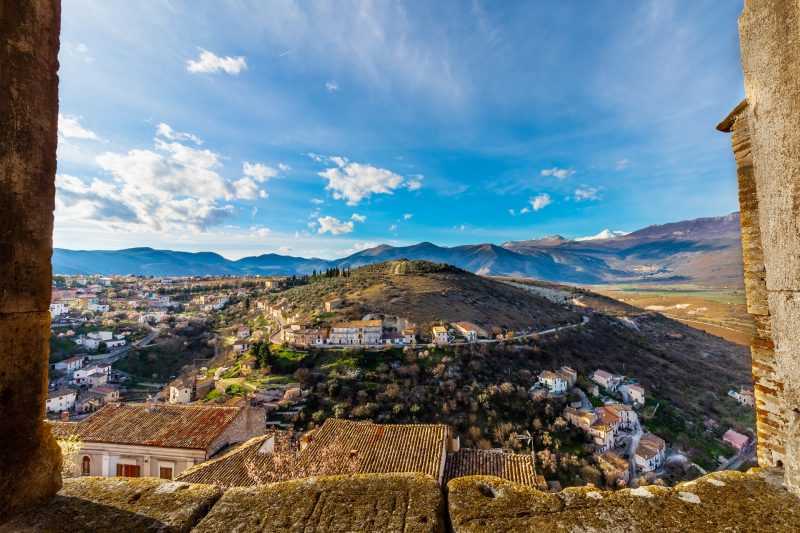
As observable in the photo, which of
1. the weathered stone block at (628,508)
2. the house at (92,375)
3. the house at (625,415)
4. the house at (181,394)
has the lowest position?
the house at (625,415)

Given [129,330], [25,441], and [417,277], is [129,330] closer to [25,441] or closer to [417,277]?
[417,277]

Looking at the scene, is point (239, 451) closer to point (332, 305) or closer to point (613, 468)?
point (613, 468)

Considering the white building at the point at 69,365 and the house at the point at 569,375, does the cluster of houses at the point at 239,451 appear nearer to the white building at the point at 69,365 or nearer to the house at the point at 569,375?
the house at the point at 569,375

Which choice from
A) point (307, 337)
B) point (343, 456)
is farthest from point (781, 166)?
point (307, 337)

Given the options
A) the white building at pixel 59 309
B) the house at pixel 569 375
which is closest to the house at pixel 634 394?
the house at pixel 569 375

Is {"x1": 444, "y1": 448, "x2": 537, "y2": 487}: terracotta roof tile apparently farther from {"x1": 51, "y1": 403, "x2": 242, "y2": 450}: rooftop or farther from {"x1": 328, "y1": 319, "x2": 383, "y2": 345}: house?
{"x1": 328, "y1": 319, "x2": 383, "y2": 345}: house

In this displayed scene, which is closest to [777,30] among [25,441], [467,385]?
[25,441]

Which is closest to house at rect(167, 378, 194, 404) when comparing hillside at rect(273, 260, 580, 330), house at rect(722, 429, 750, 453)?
hillside at rect(273, 260, 580, 330)
